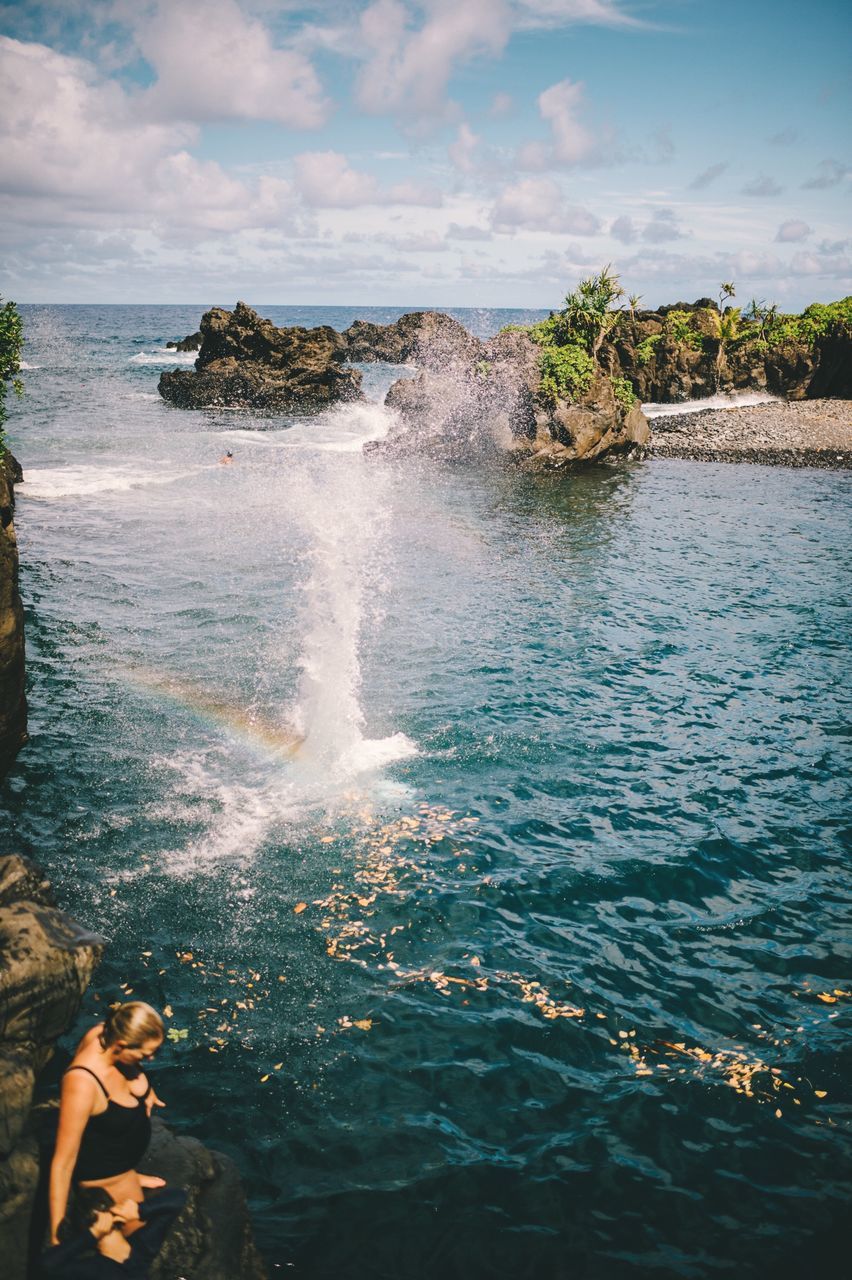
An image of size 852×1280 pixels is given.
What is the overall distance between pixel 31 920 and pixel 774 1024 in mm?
9576

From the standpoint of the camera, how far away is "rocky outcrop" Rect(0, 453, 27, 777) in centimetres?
1268

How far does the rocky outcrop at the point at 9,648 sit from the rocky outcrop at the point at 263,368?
62.3 meters

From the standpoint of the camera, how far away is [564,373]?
47.9 metres

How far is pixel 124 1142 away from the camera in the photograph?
5453mm

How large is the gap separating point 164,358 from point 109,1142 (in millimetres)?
126992

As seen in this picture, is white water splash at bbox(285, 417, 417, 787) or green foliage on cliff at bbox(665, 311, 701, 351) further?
green foliage on cliff at bbox(665, 311, 701, 351)

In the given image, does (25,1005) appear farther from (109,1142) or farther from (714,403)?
(714,403)

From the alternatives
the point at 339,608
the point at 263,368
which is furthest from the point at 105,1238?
the point at 263,368

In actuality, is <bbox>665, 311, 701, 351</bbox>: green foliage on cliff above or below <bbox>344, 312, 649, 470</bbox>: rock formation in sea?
above

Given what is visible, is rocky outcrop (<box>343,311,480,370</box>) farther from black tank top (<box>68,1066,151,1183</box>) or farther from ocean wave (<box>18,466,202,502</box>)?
black tank top (<box>68,1066,151,1183</box>)

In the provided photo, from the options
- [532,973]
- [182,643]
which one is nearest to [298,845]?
[532,973]

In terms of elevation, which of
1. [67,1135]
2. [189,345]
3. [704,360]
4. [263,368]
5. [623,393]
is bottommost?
[67,1135]

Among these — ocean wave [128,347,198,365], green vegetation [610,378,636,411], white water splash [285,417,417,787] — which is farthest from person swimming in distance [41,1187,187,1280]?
ocean wave [128,347,198,365]

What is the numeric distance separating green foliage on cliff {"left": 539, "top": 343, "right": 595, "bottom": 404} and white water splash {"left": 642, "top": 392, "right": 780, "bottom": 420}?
19.1 metres
